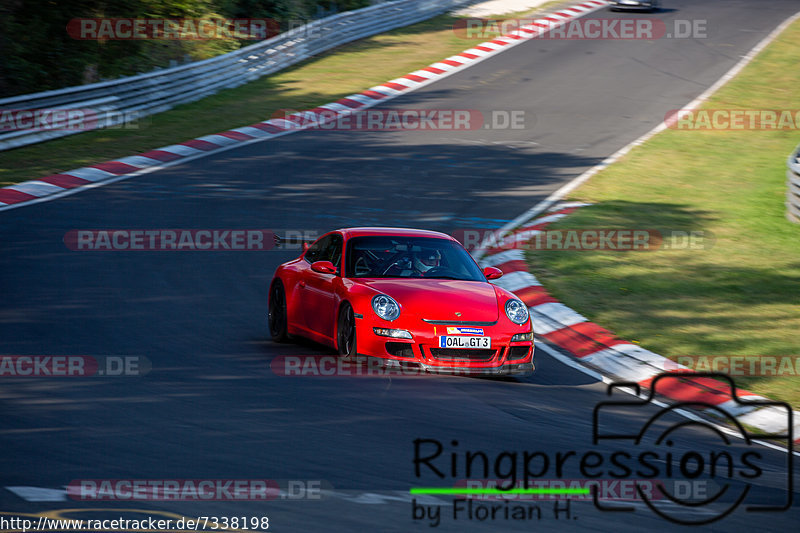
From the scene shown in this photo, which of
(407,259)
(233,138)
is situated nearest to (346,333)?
(407,259)

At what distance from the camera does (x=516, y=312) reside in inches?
385

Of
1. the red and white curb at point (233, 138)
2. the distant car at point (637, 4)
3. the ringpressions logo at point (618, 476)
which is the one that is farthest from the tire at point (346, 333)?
the distant car at point (637, 4)

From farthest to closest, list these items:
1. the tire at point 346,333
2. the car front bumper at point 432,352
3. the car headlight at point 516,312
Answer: the car headlight at point 516,312
the tire at point 346,333
the car front bumper at point 432,352

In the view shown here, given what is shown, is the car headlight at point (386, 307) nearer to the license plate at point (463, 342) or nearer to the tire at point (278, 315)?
the license plate at point (463, 342)

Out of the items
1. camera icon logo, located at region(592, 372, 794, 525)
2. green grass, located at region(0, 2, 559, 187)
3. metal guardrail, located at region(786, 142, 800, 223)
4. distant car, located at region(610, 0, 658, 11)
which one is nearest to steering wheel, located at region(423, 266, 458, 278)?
camera icon logo, located at region(592, 372, 794, 525)

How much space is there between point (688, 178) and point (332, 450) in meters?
16.1

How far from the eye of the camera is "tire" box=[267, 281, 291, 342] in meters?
10.7

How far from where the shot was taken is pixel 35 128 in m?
21.8

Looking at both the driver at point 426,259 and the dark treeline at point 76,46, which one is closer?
the driver at point 426,259

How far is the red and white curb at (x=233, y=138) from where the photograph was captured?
18.0 m

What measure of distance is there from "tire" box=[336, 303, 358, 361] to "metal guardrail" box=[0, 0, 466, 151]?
43.5ft

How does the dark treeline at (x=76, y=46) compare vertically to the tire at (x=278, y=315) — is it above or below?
above

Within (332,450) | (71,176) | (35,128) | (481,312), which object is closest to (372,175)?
(71,176)

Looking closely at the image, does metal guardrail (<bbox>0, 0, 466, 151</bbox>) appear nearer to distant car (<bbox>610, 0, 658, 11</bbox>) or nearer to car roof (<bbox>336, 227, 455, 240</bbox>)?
distant car (<bbox>610, 0, 658, 11</bbox>)
